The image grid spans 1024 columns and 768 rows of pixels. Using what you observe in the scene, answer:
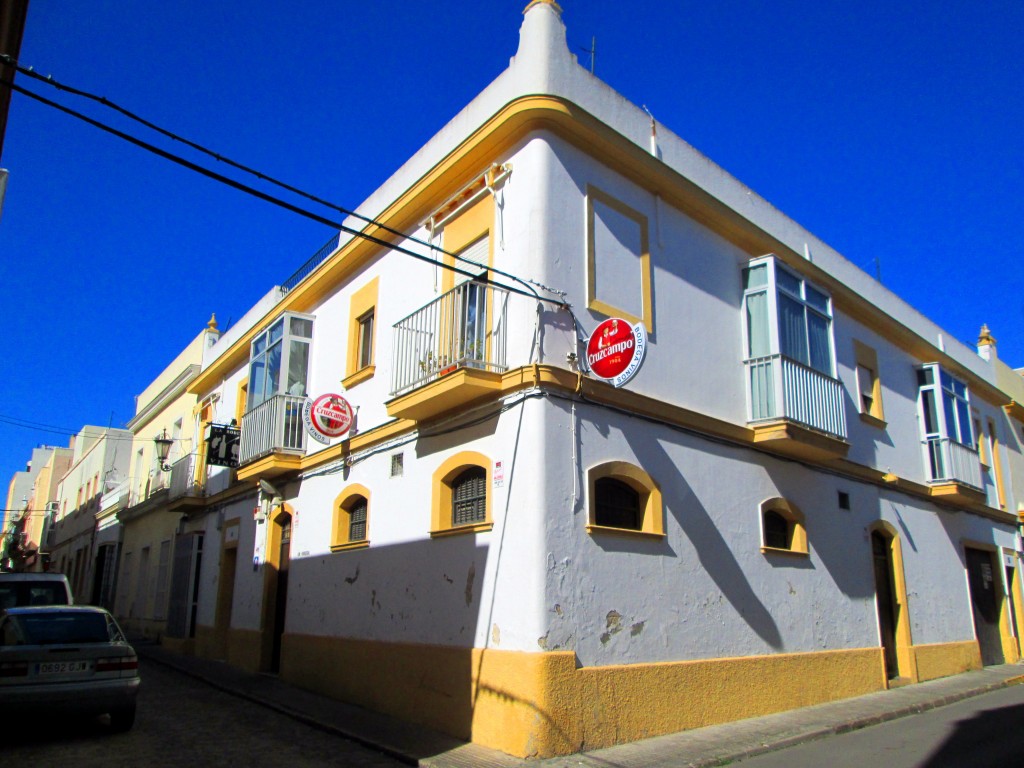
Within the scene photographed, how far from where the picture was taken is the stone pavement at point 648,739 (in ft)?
25.2

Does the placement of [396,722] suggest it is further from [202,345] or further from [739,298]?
[202,345]

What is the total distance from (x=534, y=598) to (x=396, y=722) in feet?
9.67

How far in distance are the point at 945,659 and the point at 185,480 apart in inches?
684

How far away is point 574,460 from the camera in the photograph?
873cm

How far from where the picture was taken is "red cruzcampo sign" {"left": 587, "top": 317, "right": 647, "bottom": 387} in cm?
865

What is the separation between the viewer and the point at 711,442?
1065cm

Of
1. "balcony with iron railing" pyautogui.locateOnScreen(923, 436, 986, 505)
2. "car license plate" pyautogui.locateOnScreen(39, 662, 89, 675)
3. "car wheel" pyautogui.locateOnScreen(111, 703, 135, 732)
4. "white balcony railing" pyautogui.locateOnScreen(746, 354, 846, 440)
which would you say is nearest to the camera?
"car license plate" pyautogui.locateOnScreen(39, 662, 89, 675)

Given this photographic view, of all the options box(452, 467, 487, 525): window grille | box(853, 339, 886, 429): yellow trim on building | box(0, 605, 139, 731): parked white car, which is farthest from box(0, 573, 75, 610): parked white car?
box(853, 339, 886, 429): yellow trim on building

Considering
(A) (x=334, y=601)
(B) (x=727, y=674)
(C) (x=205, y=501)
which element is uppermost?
(C) (x=205, y=501)

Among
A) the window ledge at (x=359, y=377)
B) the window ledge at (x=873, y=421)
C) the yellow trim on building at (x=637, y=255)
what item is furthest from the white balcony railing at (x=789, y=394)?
the window ledge at (x=359, y=377)

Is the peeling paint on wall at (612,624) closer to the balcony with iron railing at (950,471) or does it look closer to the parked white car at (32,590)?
the parked white car at (32,590)

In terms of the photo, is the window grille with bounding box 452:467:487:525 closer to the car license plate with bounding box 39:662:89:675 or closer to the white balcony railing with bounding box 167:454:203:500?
the car license plate with bounding box 39:662:89:675

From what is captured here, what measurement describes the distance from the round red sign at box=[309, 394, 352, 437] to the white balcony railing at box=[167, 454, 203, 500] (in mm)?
8077

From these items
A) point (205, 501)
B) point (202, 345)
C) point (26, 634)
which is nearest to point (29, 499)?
point (202, 345)
